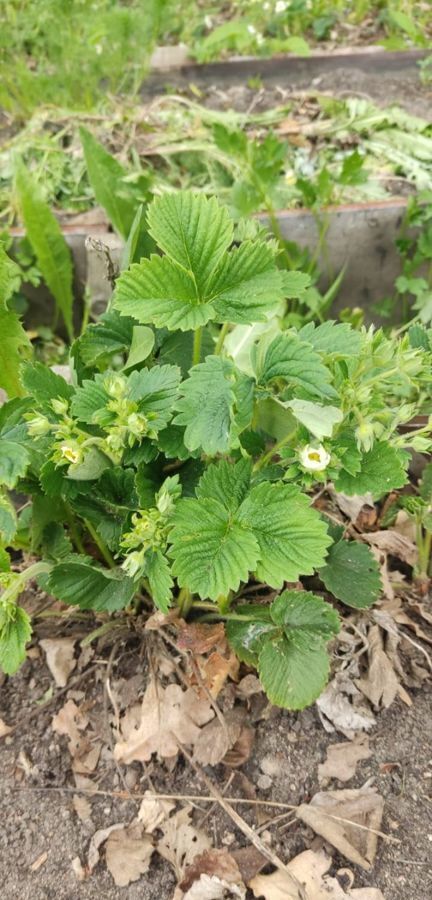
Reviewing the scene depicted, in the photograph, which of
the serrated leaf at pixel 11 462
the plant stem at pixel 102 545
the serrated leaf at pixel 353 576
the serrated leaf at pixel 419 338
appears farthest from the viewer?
the plant stem at pixel 102 545

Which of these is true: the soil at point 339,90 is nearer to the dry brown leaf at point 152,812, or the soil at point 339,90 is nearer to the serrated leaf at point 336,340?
the serrated leaf at point 336,340

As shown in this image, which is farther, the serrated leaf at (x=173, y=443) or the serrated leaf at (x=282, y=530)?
the serrated leaf at (x=173, y=443)

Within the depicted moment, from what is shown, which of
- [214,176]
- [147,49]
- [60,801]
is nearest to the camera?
[60,801]

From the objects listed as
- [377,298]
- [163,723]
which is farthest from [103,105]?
[163,723]

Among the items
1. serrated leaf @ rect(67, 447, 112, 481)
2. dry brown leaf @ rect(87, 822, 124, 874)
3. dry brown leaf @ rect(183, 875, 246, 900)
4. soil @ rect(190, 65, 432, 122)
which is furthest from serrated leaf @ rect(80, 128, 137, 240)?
dry brown leaf @ rect(183, 875, 246, 900)

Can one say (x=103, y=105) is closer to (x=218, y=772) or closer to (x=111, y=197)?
(x=111, y=197)

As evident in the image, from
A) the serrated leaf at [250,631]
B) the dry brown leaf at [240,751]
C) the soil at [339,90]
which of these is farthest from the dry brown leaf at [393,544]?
the soil at [339,90]
